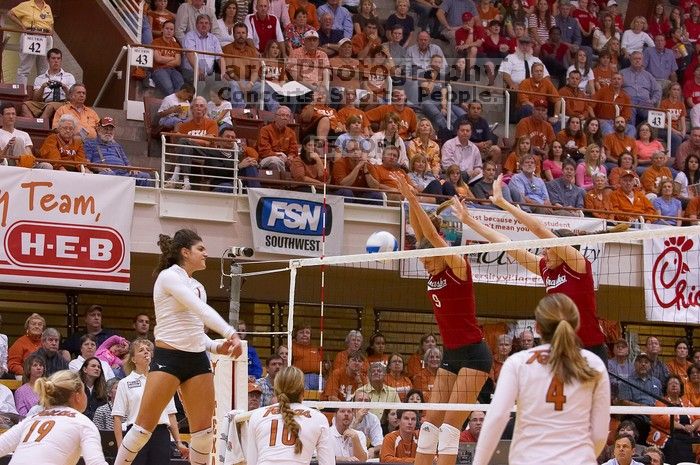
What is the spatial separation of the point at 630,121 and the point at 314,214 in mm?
7593

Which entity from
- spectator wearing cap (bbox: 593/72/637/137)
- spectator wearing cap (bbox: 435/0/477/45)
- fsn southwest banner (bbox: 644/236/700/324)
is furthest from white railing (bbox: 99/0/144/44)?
fsn southwest banner (bbox: 644/236/700/324)

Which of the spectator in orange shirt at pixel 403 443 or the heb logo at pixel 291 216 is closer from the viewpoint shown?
the spectator in orange shirt at pixel 403 443

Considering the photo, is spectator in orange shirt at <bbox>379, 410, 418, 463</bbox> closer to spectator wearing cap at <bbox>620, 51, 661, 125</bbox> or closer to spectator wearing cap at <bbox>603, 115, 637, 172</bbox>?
spectator wearing cap at <bbox>603, 115, 637, 172</bbox>

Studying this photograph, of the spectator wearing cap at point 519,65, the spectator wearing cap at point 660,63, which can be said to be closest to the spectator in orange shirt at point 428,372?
the spectator wearing cap at point 519,65

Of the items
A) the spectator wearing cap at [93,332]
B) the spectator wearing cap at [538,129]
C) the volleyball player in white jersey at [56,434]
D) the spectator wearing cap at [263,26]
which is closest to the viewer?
the volleyball player in white jersey at [56,434]

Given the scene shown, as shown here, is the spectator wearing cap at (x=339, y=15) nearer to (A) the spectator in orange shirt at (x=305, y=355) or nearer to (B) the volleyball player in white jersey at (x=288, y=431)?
(A) the spectator in orange shirt at (x=305, y=355)

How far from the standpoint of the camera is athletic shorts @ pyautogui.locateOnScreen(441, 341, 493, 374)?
28.9 feet

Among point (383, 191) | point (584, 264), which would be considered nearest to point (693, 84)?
point (383, 191)

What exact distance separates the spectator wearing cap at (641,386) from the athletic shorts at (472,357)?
7.63 m

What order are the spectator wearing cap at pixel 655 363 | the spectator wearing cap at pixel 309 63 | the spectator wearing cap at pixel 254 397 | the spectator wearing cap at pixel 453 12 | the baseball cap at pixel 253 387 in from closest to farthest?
1. the baseball cap at pixel 253 387
2. the spectator wearing cap at pixel 254 397
3. the spectator wearing cap at pixel 655 363
4. the spectator wearing cap at pixel 309 63
5. the spectator wearing cap at pixel 453 12

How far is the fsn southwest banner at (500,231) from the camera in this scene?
54.0 ft

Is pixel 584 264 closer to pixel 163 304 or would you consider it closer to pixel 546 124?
pixel 163 304

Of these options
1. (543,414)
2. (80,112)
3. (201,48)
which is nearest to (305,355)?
(80,112)

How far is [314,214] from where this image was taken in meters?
16.0
